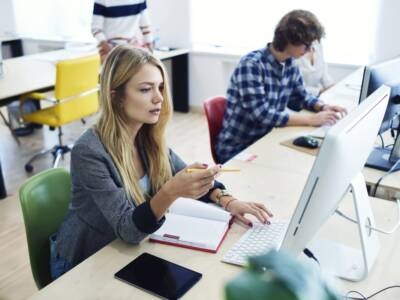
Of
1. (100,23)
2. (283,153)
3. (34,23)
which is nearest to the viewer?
(283,153)

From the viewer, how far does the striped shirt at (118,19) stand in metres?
3.70

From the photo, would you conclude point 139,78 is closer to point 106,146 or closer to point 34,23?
point 106,146

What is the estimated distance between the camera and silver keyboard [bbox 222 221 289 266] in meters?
1.21

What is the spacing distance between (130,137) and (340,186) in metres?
0.71

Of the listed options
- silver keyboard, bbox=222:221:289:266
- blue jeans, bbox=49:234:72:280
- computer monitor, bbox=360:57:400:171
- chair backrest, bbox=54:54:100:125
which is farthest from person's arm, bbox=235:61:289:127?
chair backrest, bbox=54:54:100:125

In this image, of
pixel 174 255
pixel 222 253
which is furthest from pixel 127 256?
pixel 222 253

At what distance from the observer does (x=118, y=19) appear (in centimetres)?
377

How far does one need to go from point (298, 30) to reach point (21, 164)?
101 inches

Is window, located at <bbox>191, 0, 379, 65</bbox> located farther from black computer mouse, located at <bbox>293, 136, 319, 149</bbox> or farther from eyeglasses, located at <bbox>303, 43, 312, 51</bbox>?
black computer mouse, located at <bbox>293, 136, 319, 149</bbox>

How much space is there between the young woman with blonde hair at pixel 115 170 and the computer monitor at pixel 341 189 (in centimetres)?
29

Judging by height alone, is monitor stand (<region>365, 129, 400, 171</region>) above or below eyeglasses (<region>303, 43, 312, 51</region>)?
below

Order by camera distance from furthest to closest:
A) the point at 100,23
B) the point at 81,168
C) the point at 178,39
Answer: the point at 178,39 < the point at 100,23 < the point at 81,168

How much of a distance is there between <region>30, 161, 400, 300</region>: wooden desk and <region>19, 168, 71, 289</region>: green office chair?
0.33 m

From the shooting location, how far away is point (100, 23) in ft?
12.3
